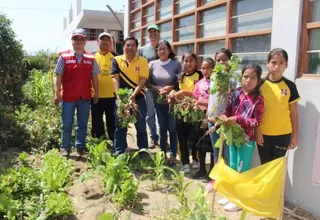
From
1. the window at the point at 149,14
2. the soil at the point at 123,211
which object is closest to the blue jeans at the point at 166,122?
the soil at the point at 123,211

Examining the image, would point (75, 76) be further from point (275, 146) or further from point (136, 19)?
point (136, 19)

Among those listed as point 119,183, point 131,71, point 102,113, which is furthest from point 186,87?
point 102,113

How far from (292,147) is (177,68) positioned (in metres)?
1.71

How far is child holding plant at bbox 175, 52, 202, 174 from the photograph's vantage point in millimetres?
3826

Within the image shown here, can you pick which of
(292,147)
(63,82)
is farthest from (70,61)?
(292,147)

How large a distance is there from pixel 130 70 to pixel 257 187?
2239mm

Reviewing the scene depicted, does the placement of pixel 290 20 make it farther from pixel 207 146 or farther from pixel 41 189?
pixel 41 189

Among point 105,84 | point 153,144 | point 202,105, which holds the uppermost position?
point 105,84

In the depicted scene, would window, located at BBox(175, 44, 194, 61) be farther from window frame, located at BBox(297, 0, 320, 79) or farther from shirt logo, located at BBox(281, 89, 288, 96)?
shirt logo, located at BBox(281, 89, 288, 96)

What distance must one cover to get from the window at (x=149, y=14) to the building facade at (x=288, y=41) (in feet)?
5.17

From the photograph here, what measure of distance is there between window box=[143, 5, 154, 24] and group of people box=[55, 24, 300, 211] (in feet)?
7.46

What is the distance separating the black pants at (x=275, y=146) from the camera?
303 centimetres

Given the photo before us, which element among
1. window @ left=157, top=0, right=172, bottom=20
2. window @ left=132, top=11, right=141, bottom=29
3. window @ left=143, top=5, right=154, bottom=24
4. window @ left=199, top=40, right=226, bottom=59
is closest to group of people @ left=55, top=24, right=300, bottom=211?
window @ left=199, top=40, right=226, bottom=59

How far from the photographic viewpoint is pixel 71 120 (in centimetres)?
451
